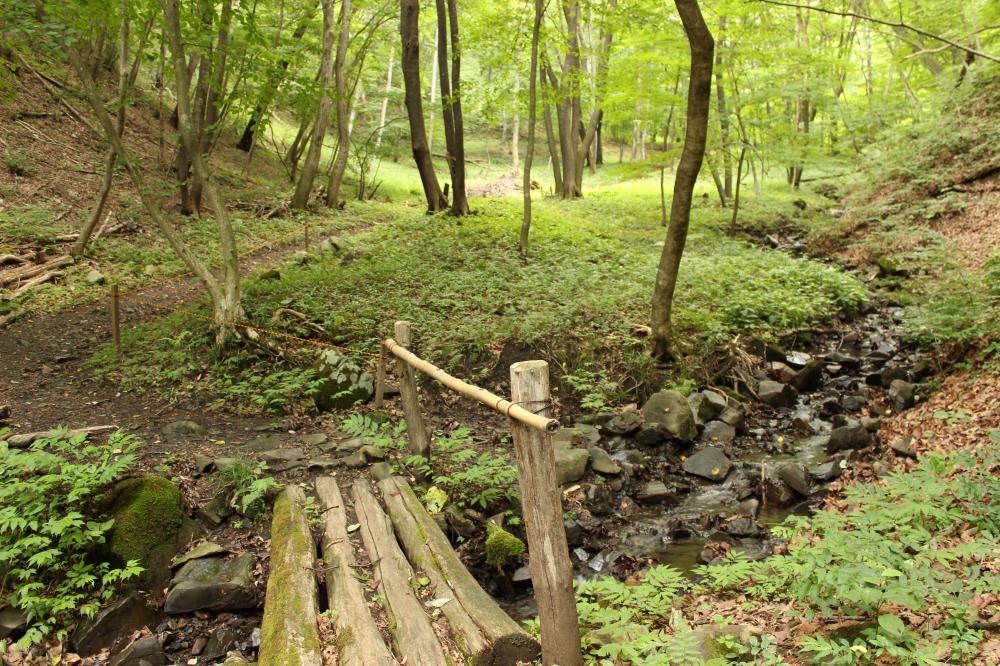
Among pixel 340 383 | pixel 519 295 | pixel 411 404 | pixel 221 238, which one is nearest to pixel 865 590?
pixel 411 404

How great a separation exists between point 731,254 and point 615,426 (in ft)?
29.0

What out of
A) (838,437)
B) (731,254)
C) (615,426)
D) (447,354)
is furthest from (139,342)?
(731,254)

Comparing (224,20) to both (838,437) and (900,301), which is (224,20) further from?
(900,301)

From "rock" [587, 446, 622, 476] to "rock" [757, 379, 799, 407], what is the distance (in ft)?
10.5

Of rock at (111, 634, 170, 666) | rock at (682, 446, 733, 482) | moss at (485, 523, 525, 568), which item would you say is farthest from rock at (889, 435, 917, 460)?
rock at (111, 634, 170, 666)

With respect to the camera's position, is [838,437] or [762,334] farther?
[762,334]

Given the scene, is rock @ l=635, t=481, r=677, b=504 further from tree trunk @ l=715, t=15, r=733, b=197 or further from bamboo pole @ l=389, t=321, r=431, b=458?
tree trunk @ l=715, t=15, r=733, b=197

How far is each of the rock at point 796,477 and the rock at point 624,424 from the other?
197 cm

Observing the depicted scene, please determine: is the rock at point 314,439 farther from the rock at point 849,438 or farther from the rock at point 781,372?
the rock at point 781,372

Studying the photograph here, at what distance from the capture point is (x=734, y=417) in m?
8.40

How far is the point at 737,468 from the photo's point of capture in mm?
7340

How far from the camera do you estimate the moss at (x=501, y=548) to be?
5.34 metres

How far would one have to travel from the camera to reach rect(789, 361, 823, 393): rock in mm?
9434

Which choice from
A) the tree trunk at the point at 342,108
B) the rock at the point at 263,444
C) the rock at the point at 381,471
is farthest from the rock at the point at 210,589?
the tree trunk at the point at 342,108
